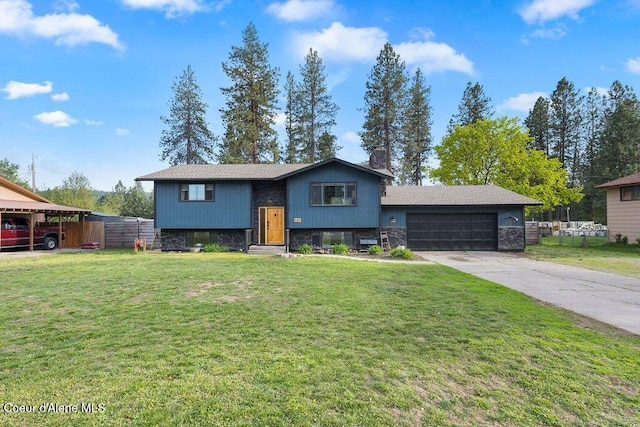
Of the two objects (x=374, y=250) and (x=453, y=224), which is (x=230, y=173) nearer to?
(x=374, y=250)

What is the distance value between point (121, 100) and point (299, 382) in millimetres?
26479

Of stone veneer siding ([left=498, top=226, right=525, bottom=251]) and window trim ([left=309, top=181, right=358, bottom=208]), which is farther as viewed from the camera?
stone veneer siding ([left=498, top=226, right=525, bottom=251])

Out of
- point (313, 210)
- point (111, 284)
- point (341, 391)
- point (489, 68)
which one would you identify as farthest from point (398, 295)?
point (489, 68)

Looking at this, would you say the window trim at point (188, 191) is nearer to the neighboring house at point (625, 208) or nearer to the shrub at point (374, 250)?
the shrub at point (374, 250)

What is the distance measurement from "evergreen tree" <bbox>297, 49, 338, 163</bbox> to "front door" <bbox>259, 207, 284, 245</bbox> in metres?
14.9

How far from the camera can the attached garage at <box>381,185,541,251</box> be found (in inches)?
679

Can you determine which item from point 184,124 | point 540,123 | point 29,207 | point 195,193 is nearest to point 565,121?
point 540,123

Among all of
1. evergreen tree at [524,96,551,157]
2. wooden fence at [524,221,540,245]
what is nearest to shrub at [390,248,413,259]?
wooden fence at [524,221,540,245]

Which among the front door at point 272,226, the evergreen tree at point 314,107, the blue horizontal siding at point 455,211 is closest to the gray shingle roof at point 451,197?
the blue horizontal siding at point 455,211

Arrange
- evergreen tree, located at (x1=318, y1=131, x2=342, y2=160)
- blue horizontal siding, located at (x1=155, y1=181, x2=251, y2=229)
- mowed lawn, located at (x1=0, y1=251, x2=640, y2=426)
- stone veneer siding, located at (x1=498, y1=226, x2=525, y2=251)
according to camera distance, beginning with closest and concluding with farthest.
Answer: mowed lawn, located at (x1=0, y1=251, x2=640, y2=426) → blue horizontal siding, located at (x1=155, y1=181, x2=251, y2=229) → stone veneer siding, located at (x1=498, y1=226, x2=525, y2=251) → evergreen tree, located at (x1=318, y1=131, x2=342, y2=160)

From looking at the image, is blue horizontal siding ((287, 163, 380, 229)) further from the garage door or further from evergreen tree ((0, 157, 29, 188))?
evergreen tree ((0, 157, 29, 188))

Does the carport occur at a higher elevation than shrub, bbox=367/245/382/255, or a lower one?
higher

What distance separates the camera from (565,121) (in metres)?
36.9

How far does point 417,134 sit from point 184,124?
23.6 meters
